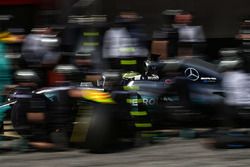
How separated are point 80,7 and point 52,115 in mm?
6045

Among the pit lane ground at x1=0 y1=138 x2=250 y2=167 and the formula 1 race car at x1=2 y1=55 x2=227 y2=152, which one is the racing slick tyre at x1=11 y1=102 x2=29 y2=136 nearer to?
the formula 1 race car at x1=2 y1=55 x2=227 y2=152

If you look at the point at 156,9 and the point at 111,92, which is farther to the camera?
the point at 156,9

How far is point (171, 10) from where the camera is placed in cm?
1577

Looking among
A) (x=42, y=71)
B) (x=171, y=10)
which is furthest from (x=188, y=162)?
(x=171, y=10)

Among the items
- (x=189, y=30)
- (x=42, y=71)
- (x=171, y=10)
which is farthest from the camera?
(x=171, y=10)

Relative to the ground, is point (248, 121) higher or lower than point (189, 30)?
lower

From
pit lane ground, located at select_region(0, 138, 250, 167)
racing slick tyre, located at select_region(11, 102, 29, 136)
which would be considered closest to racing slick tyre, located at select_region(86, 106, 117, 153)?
pit lane ground, located at select_region(0, 138, 250, 167)

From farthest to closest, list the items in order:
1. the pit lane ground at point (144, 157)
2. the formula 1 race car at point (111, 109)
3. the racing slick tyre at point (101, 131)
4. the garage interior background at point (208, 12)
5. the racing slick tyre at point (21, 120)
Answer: the garage interior background at point (208, 12), the racing slick tyre at point (21, 120), the formula 1 race car at point (111, 109), the racing slick tyre at point (101, 131), the pit lane ground at point (144, 157)

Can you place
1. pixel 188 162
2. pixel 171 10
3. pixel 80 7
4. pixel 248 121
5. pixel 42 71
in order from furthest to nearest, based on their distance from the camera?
pixel 171 10 < pixel 80 7 < pixel 42 71 < pixel 248 121 < pixel 188 162

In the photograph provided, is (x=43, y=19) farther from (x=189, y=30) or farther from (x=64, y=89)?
(x=64, y=89)

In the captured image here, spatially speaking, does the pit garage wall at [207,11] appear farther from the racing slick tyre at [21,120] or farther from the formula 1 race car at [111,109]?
the racing slick tyre at [21,120]

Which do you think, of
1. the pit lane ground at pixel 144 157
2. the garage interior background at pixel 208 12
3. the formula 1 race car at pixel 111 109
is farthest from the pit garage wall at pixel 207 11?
the pit lane ground at pixel 144 157

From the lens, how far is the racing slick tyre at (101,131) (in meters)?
8.38

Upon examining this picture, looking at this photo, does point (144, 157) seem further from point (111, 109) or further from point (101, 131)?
point (111, 109)
